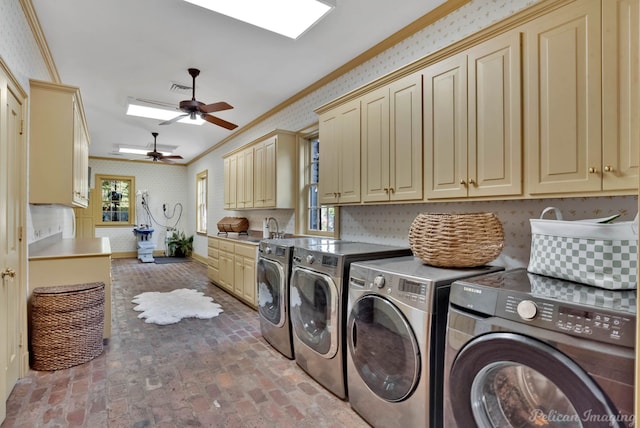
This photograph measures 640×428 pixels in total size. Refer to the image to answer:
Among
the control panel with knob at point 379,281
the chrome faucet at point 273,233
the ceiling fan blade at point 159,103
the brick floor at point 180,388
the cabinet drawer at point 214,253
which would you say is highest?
the ceiling fan blade at point 159,103

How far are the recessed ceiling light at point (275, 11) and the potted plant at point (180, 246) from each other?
7568 millimetres

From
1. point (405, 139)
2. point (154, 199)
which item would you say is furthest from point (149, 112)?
point (154, 199)

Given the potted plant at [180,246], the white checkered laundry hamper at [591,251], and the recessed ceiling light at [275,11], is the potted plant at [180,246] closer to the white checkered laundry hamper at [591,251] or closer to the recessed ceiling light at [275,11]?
the recessed ceiling light at [275,11]

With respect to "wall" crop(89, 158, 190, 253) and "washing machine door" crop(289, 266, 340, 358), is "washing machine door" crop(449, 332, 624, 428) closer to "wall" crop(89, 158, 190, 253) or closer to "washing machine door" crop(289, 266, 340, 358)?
"washing machine door" crop(289, 266, 340, 358)

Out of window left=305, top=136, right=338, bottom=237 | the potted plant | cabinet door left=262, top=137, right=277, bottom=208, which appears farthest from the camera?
the potted plant

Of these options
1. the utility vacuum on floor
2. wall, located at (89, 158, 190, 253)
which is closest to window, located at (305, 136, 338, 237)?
the utility vacuum on floor

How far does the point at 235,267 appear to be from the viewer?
15.2 feet

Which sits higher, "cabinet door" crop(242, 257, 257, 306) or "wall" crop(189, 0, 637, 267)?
"wall" crop(189, 0, 637, 267)

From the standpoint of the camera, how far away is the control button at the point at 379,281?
1814mm

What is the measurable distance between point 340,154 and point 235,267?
2478 millimetres

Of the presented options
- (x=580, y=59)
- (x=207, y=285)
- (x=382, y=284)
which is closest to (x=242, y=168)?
(x=207, y=285)

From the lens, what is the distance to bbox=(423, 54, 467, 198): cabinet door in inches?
79.7


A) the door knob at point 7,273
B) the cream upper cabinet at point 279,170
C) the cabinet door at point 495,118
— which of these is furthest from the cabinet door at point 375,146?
the door knob at point 7,273

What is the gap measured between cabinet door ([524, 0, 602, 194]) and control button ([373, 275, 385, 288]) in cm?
91
